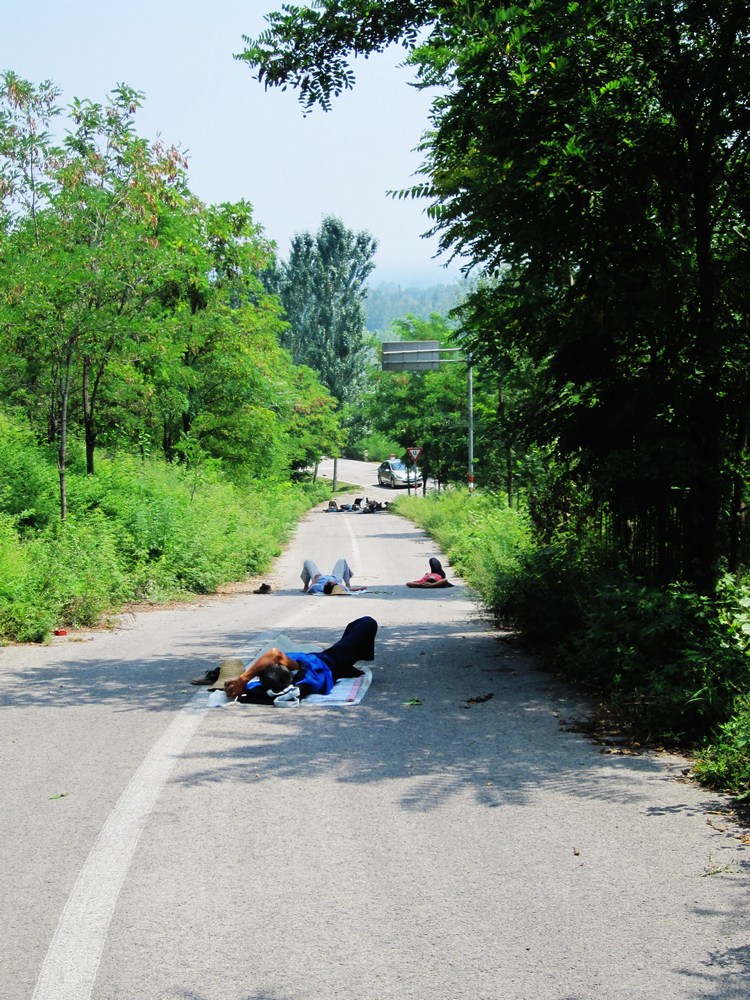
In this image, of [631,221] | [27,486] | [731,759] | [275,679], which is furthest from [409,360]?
[731,759]

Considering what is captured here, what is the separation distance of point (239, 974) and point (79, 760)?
3348 mm

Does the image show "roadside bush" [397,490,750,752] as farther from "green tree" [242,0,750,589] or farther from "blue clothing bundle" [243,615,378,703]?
"blue clothing bundle" [243,615,378,703]

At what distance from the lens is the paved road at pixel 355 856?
3.58 meters

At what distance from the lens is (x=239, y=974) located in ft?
11.6

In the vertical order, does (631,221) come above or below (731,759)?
above

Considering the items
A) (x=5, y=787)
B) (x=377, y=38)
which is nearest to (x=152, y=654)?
(x=5, y=787)

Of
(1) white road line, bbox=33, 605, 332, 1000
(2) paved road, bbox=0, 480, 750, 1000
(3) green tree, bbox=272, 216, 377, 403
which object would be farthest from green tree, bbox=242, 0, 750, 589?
(3) green tree, bbox=272, 216, 377, 403

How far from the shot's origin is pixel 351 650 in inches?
376

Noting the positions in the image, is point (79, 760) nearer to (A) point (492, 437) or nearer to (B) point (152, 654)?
(B) point (152, 654)

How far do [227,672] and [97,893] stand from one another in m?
4.63

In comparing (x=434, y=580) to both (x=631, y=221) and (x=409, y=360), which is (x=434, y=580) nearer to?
(x=631, y=221)

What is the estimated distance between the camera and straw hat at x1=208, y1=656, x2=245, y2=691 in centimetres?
879

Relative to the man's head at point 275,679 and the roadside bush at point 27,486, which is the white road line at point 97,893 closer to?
the man's head at point 275,679

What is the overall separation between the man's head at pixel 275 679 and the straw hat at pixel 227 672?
431 mm
